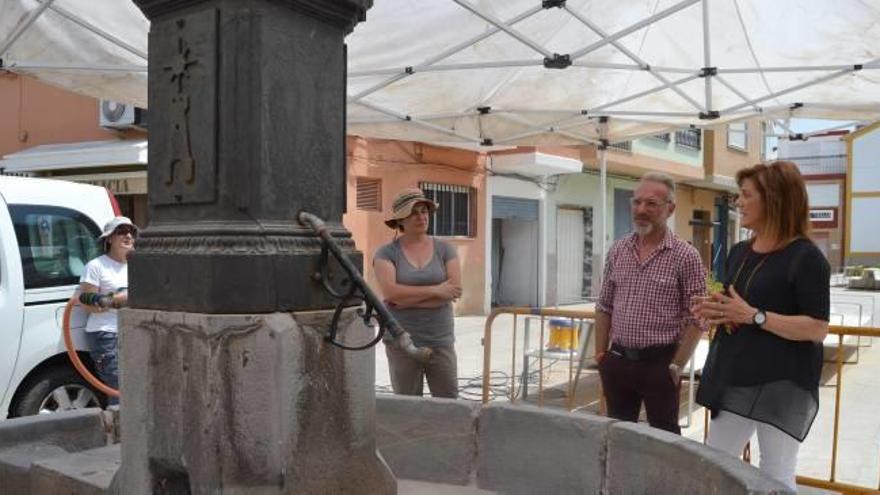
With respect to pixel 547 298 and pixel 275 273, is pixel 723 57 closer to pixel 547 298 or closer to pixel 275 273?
pixel 275 273

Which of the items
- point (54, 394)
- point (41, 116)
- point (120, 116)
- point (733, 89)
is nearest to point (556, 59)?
point (733, 89)

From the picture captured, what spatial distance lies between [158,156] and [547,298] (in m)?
15.7

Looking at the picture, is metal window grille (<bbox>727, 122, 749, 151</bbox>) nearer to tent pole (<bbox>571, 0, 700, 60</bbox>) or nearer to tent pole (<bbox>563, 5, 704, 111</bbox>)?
tent pole (<bbox>563, 5, 704, 111</bbox>)

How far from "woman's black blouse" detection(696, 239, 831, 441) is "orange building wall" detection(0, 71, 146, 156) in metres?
12.8

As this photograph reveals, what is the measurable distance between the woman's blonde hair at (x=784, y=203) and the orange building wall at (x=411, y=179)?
923 cm

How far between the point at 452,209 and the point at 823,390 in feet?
29.3

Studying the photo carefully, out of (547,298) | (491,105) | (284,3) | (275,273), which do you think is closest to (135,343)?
(275,273)

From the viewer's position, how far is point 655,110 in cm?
786

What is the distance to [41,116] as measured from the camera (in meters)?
14.7

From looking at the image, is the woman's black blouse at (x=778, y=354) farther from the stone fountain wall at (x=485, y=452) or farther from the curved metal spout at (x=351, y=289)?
the curved metal spout at (x=351, y=289)

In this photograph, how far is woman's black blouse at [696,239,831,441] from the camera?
2.86m

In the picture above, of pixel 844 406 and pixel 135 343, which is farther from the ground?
pixel 135 343

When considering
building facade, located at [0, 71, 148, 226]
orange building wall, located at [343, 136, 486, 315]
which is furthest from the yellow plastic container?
building facade, located at [0, 71, 148, 226]

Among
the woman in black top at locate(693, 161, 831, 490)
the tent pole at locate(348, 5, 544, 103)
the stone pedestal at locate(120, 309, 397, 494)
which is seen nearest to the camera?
the stone pedestal at locate(120, 309, 397, 494)
